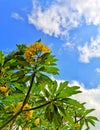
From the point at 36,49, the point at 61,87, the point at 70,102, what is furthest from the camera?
the point at 61,87

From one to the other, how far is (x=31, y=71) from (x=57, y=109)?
1.93ft

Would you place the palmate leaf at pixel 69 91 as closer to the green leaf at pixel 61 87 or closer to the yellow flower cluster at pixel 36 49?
the green leaf at pixel 61 87

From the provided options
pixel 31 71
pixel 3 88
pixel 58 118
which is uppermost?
pixel 3 88

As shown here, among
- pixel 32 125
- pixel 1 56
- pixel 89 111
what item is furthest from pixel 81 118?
pixel 1 56

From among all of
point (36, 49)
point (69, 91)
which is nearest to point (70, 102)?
point (69, 91)

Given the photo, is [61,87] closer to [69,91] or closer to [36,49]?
[69,91]

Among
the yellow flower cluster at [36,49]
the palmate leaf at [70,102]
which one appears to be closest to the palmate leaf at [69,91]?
the palmate leaf at [70,102]

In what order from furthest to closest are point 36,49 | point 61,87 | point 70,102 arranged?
1. point 61,87
2. point 70,102
3. point 36,49

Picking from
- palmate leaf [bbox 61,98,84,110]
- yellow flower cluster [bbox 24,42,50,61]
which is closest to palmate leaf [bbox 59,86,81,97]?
palmate leaf [bbox 61,98,84,110]

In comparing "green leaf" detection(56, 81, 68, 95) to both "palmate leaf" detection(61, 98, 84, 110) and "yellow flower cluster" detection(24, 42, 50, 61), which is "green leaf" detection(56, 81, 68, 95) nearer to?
"palmate leaf" detection(61, 98, 84, 110)

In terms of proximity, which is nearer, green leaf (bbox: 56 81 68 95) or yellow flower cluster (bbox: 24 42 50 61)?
yellow flower cluster (bbox: 24 42 50 61)

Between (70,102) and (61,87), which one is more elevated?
(61,87)

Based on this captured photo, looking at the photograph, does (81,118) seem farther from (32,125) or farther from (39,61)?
(39,61)

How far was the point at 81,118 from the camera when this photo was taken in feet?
25.4
